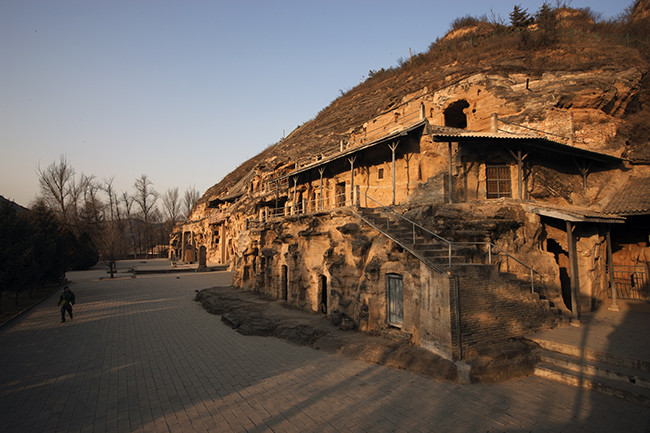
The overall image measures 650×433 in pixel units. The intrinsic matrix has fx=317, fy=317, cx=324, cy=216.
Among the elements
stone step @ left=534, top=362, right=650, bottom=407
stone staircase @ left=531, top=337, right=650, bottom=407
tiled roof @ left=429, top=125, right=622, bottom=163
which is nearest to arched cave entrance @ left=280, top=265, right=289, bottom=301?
tiled roof @ left=429, top=125, right=622, bottom=163

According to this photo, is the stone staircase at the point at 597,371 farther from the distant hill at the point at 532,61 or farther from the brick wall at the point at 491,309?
the distant hill at the point at 532,61

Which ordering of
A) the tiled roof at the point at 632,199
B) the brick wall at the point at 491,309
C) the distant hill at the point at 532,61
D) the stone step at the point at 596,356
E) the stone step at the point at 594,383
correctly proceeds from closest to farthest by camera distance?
the stone step at the point at 594,383 → the stone step at the point at 596,356 → the brick wall at the point at 491,309 → the tiled roof at the point at 632,199 → the distant hill at the point at 532,61

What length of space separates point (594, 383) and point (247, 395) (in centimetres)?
787

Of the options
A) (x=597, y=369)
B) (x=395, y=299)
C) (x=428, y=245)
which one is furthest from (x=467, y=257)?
(x=597, y=369)

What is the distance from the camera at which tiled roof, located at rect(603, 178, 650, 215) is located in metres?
13.2

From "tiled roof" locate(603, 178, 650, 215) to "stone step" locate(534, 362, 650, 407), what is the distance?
9.54 meters

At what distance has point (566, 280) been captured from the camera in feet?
44.2

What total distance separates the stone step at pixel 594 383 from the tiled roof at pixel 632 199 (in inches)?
375

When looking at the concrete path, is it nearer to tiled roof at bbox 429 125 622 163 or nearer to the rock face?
the rock face

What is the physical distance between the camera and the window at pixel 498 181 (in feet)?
48.0

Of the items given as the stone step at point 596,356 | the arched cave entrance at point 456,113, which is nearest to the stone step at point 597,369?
the stone step at point 596,356

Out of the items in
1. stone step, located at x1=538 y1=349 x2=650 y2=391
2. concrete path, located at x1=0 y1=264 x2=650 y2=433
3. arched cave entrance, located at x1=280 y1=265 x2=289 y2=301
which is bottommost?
concrete path, located at x1=0 y1=264 x2=650 y2=433

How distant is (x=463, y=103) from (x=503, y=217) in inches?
510

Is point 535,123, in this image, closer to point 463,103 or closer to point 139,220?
point 463,103
